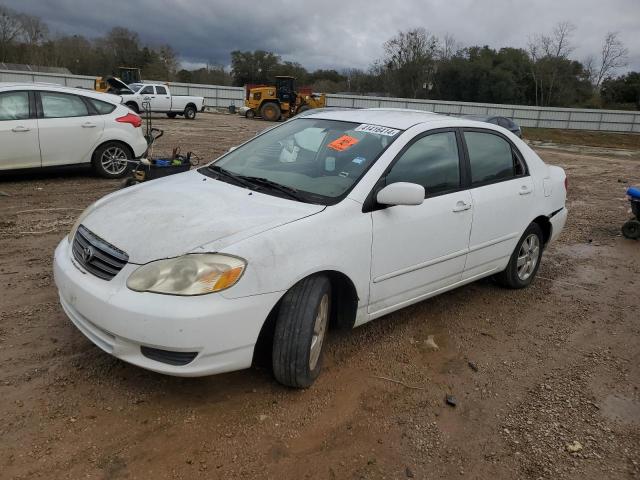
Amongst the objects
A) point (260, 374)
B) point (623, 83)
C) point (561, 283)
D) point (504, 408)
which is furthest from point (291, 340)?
point (623, 83)

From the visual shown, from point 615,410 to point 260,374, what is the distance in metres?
2.18

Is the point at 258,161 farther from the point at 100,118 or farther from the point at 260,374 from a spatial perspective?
the point at 100,118

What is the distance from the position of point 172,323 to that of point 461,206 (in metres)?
2.33

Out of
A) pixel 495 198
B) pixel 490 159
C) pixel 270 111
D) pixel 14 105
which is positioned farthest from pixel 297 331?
pixel 270 111

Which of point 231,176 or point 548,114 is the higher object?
point 548,114

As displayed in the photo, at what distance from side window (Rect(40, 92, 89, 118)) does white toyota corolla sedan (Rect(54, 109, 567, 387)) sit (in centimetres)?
512

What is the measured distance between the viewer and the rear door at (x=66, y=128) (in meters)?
7.77

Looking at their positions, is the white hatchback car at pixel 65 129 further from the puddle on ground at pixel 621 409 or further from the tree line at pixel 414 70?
the tree line at pixel 414 70

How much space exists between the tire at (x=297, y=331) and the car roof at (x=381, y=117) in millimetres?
1474

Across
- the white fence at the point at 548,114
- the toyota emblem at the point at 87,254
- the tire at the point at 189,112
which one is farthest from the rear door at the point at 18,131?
the white fence at the point at 548,114

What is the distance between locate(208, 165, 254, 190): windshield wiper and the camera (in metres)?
3.46

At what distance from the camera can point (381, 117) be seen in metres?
4.01

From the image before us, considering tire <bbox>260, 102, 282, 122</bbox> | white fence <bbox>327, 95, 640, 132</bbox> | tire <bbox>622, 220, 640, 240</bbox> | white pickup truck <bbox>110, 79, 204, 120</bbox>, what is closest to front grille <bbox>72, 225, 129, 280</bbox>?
tire <bbox>622, 220, 640, 240</bbox>

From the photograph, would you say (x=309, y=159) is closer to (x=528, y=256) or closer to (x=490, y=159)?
(x=490, y=159)
